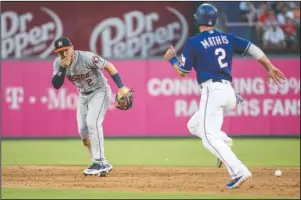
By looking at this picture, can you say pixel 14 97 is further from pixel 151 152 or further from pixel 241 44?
pixel 241 44

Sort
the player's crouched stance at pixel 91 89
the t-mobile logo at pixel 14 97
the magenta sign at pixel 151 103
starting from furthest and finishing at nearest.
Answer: the t-mobile logo at pixel 14 97, the magenta sign at pixel 151 103, the player's crouched stance at pixel 91 89

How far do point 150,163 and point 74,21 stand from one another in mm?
7634

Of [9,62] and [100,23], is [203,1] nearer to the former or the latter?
[100,23]

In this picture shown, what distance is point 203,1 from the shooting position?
18.4m

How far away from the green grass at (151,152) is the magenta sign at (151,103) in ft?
1.13

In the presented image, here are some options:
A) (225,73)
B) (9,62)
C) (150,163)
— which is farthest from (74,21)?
(225,73)

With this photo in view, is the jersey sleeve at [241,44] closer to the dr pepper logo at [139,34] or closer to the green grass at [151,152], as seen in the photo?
the green grass at [151,152]

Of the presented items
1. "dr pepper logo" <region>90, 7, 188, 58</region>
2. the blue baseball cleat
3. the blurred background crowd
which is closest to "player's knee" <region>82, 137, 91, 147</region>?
the blue baseball cleat

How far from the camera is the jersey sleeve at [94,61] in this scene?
10664mm

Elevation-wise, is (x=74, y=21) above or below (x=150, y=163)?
above

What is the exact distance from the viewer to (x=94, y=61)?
35.0 feet

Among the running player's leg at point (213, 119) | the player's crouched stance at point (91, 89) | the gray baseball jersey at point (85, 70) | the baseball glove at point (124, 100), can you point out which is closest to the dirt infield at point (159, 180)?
the player's crouched stance at point (91, 89)

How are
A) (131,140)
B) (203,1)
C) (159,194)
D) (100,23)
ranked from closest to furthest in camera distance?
(159,194)
(131,140)
(203,1)
(100,23)

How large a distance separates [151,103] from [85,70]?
6.41 m
